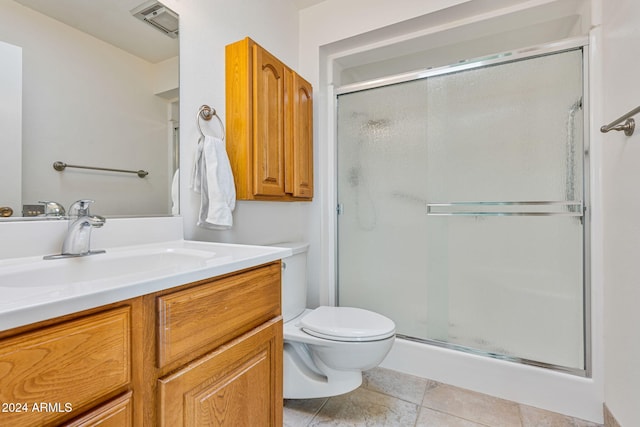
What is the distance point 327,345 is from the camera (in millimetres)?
1301

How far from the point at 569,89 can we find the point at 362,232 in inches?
51.8

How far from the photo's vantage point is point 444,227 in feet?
5.71

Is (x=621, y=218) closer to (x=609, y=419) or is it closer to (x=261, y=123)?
(x=609, y=419)

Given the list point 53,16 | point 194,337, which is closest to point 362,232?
point 194,337

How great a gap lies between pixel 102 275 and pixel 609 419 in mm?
2063

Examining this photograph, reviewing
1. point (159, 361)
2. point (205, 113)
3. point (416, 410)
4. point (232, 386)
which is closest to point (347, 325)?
point (416, 410)

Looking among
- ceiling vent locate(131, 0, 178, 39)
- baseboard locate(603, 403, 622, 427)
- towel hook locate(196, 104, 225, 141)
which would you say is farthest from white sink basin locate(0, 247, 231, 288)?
baseboard locate(603, 403, 622, 427)

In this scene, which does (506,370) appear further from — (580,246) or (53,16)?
(53,16)

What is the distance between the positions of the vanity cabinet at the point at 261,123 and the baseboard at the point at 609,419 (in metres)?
1.76

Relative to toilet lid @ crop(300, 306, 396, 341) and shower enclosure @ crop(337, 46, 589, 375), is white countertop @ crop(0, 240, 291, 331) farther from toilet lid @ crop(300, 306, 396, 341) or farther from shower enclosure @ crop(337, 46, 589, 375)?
shower enclosure @ crop(337, 46, 589, 375)

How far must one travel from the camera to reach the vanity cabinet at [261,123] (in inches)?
53.7

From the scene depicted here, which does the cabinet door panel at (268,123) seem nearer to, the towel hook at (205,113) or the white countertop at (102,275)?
the towel hook at (205,113)

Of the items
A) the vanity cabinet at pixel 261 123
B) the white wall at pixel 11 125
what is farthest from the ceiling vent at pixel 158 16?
the white wall at pixel 11 125

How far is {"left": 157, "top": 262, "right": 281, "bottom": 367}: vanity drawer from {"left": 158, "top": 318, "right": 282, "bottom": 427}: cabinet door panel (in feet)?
0.11
